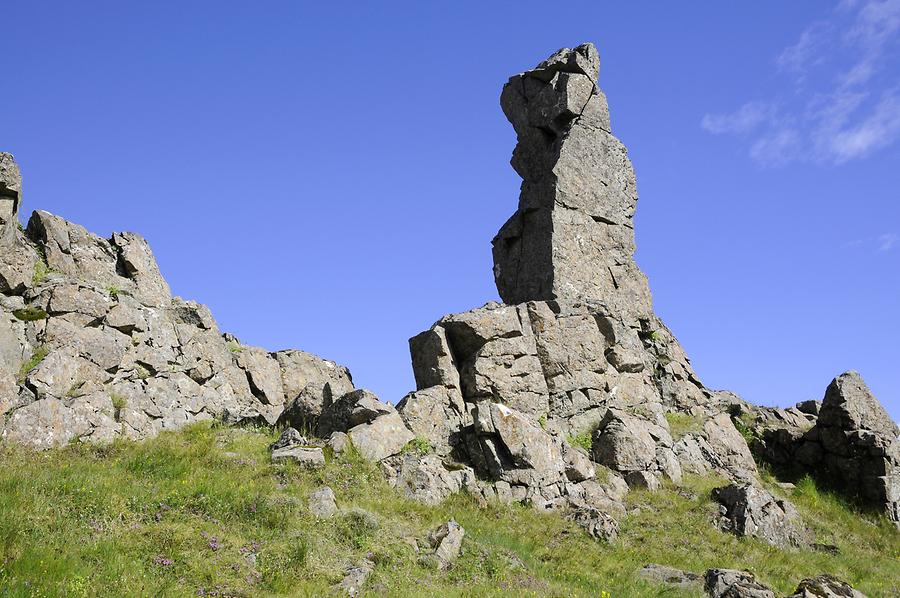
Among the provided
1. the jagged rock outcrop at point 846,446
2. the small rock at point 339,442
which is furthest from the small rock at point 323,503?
the jagged rock outcrop at point 846,446

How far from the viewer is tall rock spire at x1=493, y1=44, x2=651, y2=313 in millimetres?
34000

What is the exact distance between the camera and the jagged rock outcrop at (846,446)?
29688 millimetres

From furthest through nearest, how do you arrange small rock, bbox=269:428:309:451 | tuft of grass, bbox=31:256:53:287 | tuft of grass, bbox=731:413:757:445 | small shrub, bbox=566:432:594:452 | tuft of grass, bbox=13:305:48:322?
tuft of grass, bbox=731:413:757:445 → small shrub, bbox=566:432:594:452 → tuft of grass, bbox=31:256:53:287 → tuft of grass, bbox=13:305:48:322 → small rock, bbox=269:428:309:451

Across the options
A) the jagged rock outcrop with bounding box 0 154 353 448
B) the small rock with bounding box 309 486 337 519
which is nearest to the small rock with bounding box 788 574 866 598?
the small rock with bounding box 309 486 337 519

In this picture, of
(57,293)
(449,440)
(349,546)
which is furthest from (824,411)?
(57,293)

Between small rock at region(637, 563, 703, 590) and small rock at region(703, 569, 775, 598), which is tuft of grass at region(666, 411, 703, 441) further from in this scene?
small rock at region(703, 569, 775, 598)

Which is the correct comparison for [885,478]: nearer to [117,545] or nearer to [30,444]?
[117,545]

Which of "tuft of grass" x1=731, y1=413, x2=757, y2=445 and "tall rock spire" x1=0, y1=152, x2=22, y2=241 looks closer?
"tall rock spire" x1=0, y1=152, x2=22, y2=241

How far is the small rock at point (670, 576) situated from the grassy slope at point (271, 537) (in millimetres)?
493

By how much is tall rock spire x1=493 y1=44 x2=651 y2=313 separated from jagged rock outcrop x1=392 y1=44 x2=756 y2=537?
0.23ft

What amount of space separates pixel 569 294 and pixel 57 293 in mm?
19738

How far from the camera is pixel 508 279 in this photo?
3584 cm

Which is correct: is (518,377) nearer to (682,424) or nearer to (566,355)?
(566,355)

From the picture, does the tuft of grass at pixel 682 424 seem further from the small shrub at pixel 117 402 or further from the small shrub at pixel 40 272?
the small shrub at pixel 40 272
